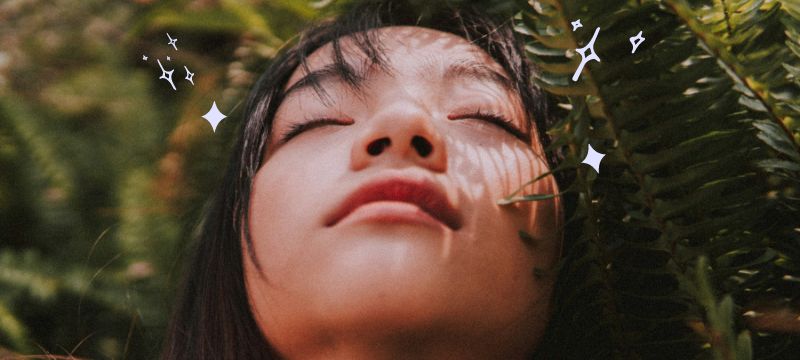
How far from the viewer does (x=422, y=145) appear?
82 cm

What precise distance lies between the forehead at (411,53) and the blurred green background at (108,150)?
29 centimetres

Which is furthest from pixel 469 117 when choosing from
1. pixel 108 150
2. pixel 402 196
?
pixel 108 150

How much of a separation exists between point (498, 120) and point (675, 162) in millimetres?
190

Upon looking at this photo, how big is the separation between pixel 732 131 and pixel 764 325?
0.18m

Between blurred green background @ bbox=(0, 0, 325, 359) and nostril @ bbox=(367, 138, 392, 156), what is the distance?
443 mm

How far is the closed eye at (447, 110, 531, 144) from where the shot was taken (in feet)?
2.85

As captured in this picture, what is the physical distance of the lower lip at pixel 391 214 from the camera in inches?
30.3

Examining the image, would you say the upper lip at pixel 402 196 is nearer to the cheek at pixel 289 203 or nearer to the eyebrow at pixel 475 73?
the cheek at pixel 289 203

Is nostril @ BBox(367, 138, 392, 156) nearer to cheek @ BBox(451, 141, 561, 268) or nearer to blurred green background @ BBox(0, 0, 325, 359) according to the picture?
cheek @ BBox(451, 141, 561, 268)

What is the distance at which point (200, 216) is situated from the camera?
120cm

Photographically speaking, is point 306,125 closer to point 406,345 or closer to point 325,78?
point 325,78

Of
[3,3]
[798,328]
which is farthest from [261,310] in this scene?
[3,3]

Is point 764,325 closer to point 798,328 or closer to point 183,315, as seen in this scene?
point 798,328

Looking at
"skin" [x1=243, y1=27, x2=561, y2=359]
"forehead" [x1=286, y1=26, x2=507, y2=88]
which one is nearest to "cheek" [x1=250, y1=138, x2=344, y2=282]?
"skin" [x1=243, y1=27, x2=561, y2=359]
